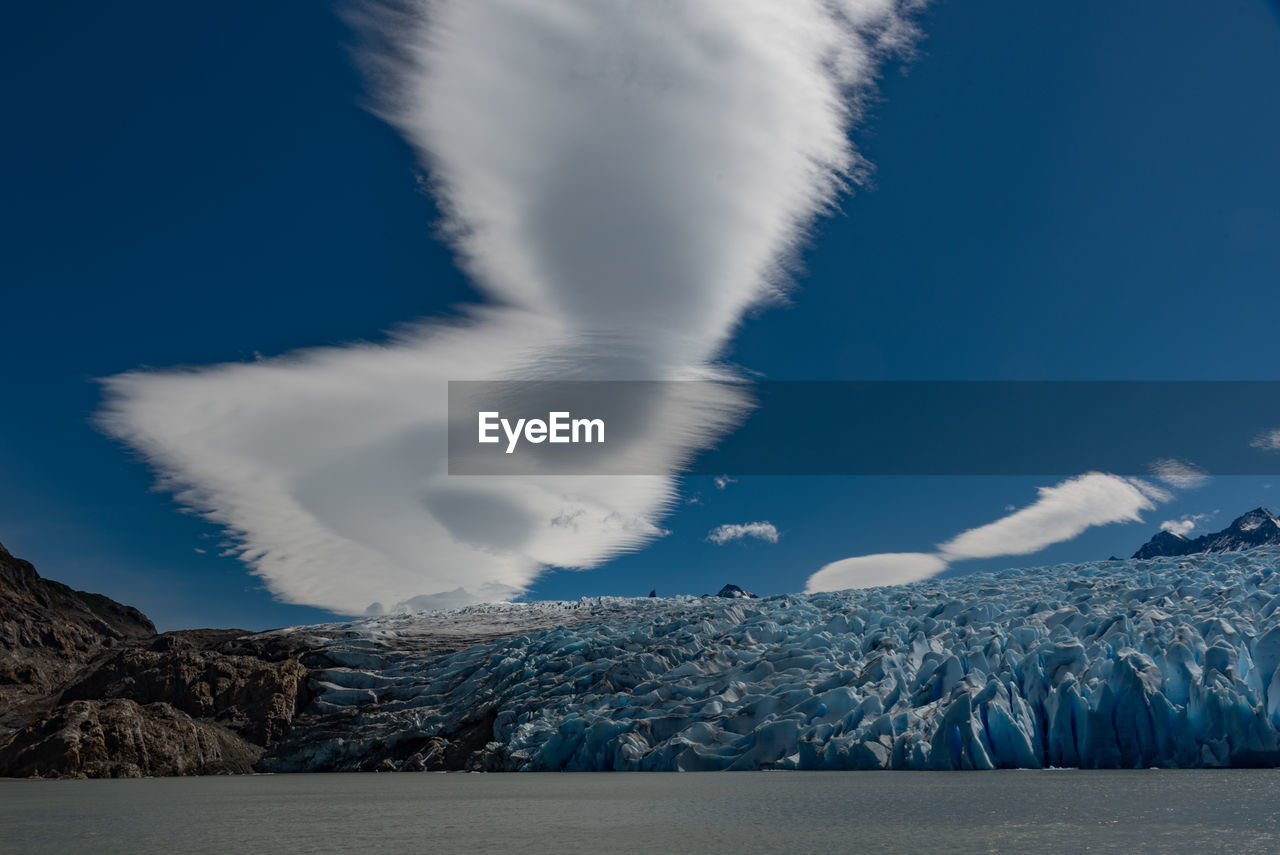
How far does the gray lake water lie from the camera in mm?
8422

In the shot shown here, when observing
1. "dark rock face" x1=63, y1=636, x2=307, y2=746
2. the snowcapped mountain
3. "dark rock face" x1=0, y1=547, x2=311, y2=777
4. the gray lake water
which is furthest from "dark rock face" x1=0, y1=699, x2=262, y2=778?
the snowcapped mountain

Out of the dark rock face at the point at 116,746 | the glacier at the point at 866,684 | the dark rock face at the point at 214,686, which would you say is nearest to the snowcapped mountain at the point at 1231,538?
the glacier at the point at 866,684

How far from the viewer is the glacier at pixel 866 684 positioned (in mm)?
20516

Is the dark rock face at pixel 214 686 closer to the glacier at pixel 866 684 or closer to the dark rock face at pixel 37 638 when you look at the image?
the glacier at pixel 866 684

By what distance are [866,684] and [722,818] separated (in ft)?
48.6

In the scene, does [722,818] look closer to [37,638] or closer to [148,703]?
[148,703]

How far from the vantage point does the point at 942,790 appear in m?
14.4

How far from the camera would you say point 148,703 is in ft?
138

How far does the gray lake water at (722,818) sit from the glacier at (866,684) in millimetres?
2768

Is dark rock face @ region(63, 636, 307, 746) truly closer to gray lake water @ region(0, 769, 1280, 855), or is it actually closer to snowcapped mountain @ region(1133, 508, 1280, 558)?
gray lake water @ region(0, 769, 1280, 855)

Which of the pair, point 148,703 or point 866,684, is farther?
point 148,703

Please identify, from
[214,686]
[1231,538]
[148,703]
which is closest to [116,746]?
[214,686]

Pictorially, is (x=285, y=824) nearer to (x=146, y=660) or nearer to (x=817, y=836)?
(x=817, y=836)

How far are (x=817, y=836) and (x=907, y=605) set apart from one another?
23.8 metres
